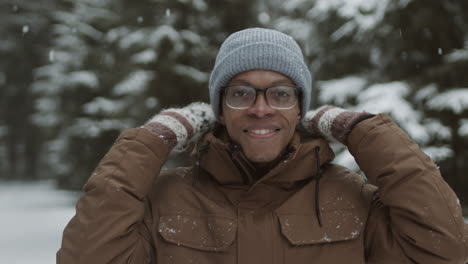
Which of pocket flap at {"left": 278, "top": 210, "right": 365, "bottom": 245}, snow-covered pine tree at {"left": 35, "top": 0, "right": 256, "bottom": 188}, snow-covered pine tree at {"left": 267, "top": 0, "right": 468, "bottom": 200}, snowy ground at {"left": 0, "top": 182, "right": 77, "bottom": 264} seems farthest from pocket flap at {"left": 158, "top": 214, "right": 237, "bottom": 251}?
snow-covered pine tree at {"left": 35, "top": 0, "right": 256, "bottom": 188}

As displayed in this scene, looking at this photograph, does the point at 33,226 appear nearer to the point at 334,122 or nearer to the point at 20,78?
the point at 334,122

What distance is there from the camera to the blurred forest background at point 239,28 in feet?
20.4

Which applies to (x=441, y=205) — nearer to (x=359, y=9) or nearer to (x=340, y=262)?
(x=340, y=262)

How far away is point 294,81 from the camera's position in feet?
6.79

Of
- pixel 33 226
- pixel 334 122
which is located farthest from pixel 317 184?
pixel 33 226

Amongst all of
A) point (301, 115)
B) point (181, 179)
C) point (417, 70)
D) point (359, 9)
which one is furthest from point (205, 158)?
point (417, 70)

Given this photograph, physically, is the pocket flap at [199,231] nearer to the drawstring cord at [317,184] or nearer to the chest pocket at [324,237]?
the chest pocket at [324,237]

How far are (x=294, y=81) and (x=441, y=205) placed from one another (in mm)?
878

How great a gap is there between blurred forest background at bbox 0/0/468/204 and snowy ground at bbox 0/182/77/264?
152 centimetres

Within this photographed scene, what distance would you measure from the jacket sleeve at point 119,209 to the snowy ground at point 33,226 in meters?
6.23

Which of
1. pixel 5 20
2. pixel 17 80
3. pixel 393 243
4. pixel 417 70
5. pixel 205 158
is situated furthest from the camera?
pixel 17 80

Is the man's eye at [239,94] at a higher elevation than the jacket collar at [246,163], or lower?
higher

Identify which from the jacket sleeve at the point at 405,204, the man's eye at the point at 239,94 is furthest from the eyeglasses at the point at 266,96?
the jacket sleeve at the point at 405,204

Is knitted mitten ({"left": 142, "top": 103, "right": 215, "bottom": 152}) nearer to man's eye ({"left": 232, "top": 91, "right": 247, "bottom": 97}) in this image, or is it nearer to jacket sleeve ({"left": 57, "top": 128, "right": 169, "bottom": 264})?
jacket sleeve ({"left": 57, "top": 128, "right": 169, "bottom": 264})
